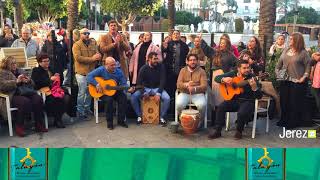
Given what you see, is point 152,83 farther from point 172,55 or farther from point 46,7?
point 46,7

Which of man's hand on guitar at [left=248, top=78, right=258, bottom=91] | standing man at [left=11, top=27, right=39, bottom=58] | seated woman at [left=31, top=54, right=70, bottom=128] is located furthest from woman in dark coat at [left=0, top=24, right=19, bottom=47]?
man's hand on guitar at [left=248, top=78, right=258, bottom=91]

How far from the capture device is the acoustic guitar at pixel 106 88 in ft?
21.3

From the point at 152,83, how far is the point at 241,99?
155 cm

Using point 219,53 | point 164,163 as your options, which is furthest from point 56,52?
point 164,163

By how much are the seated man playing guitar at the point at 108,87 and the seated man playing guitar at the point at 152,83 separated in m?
0.25

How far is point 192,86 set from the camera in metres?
6.31

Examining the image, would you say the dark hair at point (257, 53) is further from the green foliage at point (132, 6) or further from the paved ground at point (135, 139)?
the green foliage at point (132, 6)

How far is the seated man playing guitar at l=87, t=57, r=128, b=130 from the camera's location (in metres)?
6.44

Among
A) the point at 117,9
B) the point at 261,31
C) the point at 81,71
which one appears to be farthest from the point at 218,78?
the point at 117,9

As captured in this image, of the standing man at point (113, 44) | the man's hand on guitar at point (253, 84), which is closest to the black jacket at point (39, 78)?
the standing man at point (113, 44)

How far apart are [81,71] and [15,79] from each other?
1.23 meters

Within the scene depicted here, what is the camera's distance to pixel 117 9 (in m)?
37.1

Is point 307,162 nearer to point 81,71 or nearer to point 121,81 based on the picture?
point 121,81

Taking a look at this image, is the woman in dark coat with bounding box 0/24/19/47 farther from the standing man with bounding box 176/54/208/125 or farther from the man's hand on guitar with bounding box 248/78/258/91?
the man's hand on guitar with bounding box 248/78/258/91
